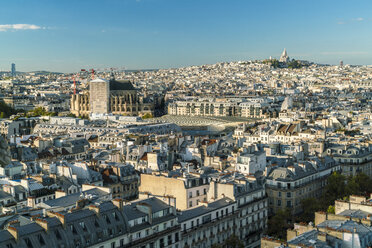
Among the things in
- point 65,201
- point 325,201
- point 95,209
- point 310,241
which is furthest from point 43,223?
point 325,201

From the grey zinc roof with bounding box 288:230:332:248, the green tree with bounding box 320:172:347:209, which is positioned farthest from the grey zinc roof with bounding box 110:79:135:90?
the grey zinc roof with bounding box 288:230:332:248

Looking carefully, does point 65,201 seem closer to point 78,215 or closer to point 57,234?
point 78,215

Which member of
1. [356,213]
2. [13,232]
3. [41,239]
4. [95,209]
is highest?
[95,209]

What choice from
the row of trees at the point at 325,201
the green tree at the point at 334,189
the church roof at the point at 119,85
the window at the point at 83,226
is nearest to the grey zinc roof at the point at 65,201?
the window at the point at 83,226

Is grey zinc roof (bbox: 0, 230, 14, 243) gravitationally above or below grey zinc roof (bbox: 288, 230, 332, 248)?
below

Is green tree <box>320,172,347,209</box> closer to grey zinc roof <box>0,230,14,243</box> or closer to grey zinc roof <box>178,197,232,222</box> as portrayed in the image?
grey zinc roof <box>178,197,232,222</box>

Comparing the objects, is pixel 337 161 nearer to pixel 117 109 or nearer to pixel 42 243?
pixel 42 243

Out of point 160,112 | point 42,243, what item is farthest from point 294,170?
point 160,112
